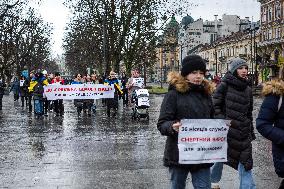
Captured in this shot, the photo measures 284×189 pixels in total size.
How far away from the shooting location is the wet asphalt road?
8211mm

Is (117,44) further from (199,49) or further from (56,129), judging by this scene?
(199,49)

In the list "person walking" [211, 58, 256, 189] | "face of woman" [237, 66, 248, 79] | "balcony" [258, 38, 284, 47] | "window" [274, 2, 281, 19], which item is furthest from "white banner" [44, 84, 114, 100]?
"window" [274, 2, 281, 19]

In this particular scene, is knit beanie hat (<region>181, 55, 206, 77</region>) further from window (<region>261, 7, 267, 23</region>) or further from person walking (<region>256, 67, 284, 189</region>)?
window (<region>261, 7, 267, 23</region>)

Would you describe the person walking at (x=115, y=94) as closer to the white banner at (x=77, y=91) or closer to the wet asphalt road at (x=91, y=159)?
the white banner at (x=77, y=91)

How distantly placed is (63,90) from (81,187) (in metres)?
15.1

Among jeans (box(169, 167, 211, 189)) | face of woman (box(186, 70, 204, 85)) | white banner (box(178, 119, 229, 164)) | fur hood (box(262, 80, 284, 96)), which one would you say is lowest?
jeans (box(169, 167, 211, 189))

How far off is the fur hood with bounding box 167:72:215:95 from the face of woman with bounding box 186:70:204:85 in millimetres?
57

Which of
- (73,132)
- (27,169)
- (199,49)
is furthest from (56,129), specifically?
(199,49)

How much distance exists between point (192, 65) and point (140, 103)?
13.5 meters

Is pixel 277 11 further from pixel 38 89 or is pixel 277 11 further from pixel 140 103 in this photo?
pixel 140 103

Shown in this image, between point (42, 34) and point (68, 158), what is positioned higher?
point (42, 34)

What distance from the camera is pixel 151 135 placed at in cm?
1451

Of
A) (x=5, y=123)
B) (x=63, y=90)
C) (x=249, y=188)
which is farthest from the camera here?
(x=63, y=90)

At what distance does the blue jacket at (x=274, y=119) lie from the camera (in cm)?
497
